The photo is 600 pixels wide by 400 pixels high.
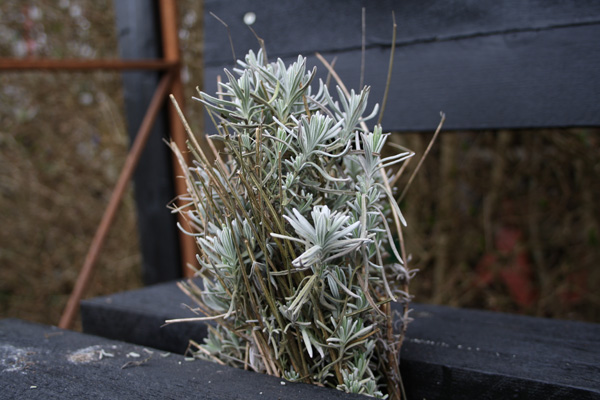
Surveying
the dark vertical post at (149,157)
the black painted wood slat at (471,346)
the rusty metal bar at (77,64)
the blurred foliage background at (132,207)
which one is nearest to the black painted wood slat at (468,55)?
the black painted wood slat at (471,346)

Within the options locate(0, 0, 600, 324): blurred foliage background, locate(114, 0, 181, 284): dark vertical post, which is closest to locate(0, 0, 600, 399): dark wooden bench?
locate(114, 0, 181, 284): dark vertical post

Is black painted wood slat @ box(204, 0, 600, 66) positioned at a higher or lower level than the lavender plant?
higher

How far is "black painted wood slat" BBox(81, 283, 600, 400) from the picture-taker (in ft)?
2.71

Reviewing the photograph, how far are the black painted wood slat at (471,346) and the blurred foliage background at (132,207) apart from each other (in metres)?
A: 1.67

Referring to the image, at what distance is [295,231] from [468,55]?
33.1 inches

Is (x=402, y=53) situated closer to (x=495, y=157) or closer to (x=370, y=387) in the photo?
(x=370, y=387)

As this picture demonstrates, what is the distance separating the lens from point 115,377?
84 cm

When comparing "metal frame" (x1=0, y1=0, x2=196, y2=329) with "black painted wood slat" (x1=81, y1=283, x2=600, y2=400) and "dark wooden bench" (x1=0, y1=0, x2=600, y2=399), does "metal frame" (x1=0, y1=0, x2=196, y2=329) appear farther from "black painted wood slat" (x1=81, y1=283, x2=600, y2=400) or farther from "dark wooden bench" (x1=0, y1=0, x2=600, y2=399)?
"black painted wood slat" (x1=81, y1=283, x2=600, y2=400)

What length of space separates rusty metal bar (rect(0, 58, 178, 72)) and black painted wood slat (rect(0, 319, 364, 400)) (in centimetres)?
100

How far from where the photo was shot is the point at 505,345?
98cm

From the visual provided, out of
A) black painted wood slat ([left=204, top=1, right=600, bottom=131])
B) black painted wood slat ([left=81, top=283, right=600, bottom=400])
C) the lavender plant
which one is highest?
black painted wood slat ([left=204, top=1, right=600, bottom=131])

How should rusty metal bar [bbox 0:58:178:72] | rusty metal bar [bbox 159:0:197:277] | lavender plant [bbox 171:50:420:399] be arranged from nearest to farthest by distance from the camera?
lavender plant [bbox 171:50:420:399]
rusty metal bar [bbox 0:58:178:72]
rusty metal bar [bbox 159:0:197:277]

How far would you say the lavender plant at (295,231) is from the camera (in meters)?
0.75

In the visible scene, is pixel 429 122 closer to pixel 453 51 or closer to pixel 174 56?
pixel 453 51
